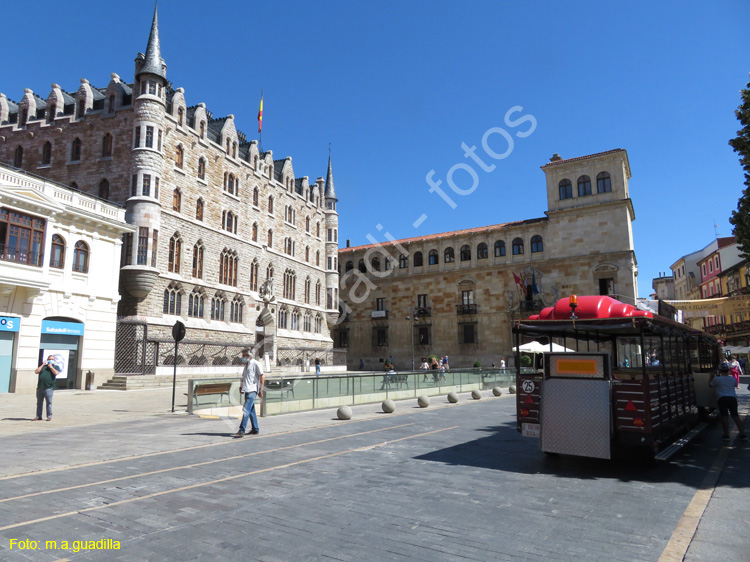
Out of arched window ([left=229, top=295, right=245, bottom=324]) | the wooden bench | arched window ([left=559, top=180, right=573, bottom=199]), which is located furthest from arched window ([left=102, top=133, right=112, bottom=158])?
arched window ([left=559, top=180, right=573, bottom=199])

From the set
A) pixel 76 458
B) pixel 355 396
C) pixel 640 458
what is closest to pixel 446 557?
pixel 640 458

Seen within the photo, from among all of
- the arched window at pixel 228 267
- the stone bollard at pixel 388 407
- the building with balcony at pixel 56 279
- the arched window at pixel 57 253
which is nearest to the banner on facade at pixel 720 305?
the stone bollard at pixel 388 407

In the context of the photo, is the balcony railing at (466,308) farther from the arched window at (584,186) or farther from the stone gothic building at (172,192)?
the stone gothic building at (172,192)

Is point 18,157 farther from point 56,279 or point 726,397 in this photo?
point 726,397

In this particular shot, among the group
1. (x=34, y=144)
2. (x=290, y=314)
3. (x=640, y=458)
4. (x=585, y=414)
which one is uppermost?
(x=34, y=144)

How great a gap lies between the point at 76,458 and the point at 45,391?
22.0 feet

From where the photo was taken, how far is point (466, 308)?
52.2m

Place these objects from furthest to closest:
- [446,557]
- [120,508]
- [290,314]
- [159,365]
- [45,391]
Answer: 1. [290,314]
2. [159,365]
3. [45,391]
4. [120,508]
5. [446,557]

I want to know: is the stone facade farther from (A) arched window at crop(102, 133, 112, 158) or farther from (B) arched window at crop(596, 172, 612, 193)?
(A) arched window at crop(102, 133, 112, 158)

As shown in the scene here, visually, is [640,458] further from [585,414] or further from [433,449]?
[433,449]

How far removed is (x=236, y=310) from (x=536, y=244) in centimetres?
2965

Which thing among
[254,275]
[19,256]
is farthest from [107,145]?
[254,275]

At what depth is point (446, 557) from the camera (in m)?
4.23

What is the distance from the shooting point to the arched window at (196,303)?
115ft
